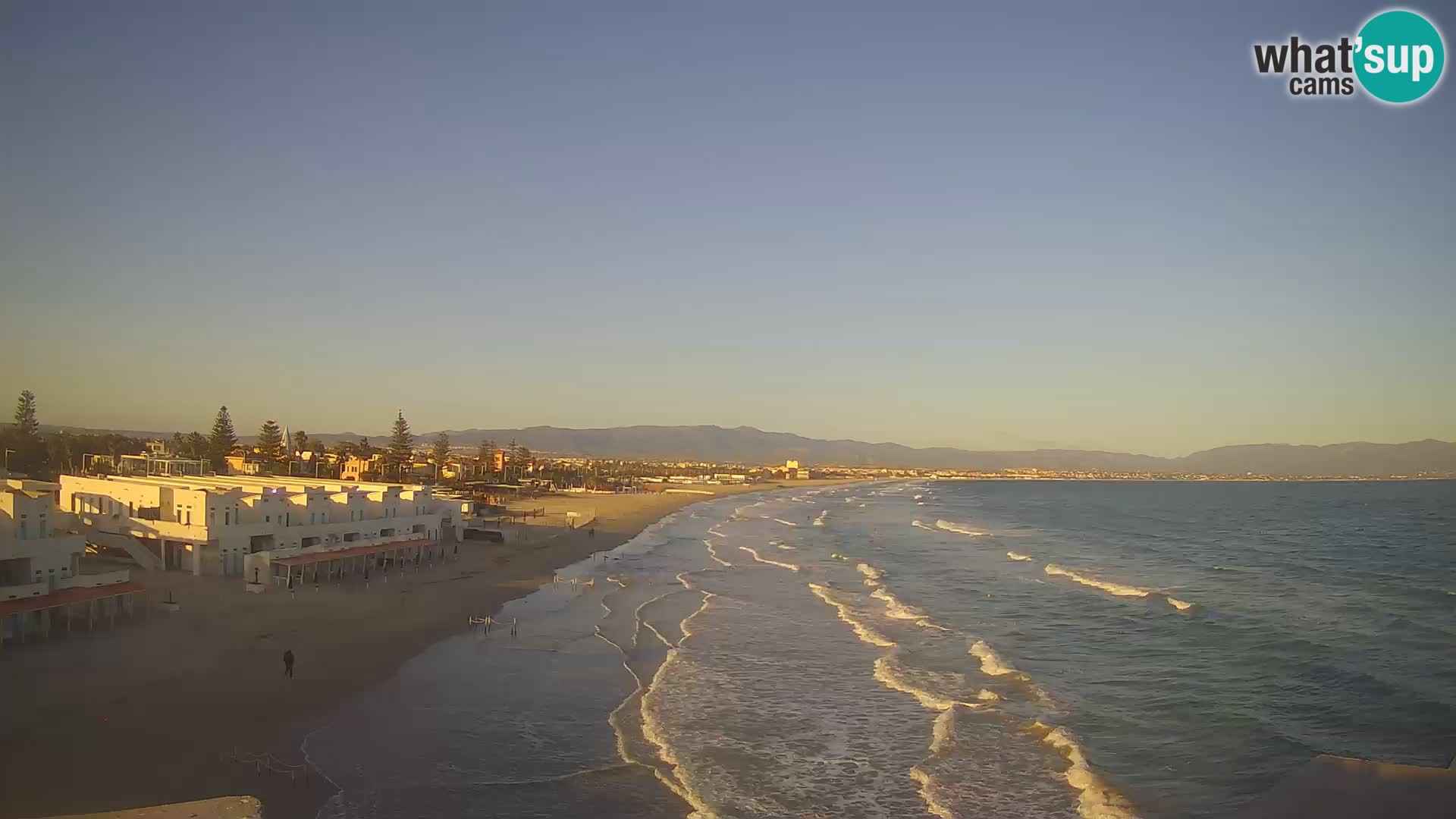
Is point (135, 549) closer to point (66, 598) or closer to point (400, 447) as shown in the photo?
point (66, 598)

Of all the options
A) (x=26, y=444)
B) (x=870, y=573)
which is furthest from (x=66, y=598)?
(x=26, y=444)

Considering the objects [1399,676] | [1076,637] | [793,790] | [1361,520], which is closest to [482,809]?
[793,790]

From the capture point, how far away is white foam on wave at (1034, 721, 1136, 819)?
54.7 feet

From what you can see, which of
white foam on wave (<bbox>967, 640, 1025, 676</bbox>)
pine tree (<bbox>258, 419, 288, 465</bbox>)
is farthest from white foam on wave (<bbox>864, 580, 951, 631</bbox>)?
pine tree (<bbox>258, 419, 288, 465</bbox>)

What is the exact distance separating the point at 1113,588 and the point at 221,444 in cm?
8202

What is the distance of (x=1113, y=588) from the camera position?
4322 cm

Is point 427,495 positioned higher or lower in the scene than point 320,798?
higher

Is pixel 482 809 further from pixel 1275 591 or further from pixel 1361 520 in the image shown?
pixel 1361 520

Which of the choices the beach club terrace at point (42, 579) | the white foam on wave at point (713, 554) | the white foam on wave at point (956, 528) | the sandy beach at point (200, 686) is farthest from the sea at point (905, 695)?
the white foam on wave at point (956, 528)

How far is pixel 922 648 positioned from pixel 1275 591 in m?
22.3

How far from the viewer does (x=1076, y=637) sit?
105 feet

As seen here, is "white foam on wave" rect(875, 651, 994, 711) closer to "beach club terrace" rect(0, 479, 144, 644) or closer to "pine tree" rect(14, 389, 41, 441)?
"beach club terrace" rect(0, 479, 144, 644)

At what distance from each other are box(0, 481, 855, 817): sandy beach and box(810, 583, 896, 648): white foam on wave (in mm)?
14198

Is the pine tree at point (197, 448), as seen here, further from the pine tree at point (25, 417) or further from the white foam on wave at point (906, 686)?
the white foam on wave at point (906, 686)
